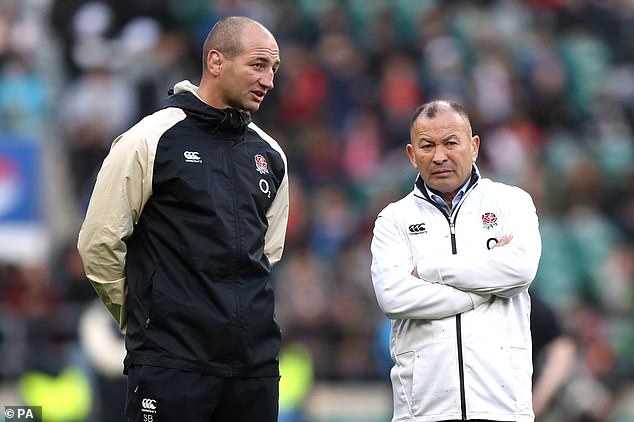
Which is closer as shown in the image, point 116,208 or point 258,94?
point 116,208

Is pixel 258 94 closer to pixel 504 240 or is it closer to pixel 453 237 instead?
pixel 453 237

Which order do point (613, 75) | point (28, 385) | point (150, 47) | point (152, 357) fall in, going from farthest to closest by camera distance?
point (613, 75) → point (150, 47) → point (28, 385) → point (152, 357)

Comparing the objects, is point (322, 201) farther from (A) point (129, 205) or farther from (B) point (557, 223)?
(A) point (129, 205)

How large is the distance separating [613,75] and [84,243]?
12.8 metres

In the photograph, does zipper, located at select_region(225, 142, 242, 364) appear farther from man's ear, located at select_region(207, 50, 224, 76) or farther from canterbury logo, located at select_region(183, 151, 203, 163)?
man's ear, located at select_region(207, 50, 224, 76)

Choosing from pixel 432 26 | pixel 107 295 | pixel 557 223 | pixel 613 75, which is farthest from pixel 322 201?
pixel 107 295

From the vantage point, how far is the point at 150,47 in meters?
15.3

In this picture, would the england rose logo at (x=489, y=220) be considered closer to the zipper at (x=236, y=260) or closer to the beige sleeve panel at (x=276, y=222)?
the beige sleeve panel at (x=276, y=222)

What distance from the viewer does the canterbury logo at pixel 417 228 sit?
6.12m

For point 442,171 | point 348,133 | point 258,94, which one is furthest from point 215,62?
point 348,133

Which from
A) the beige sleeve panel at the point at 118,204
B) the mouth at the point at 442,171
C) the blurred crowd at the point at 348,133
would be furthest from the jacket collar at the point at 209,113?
the blurred crowd at the point at 348,133

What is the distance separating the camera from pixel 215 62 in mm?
6195

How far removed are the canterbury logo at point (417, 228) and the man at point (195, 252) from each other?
65 cm

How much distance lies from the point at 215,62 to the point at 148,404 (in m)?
1.54
